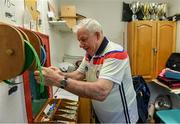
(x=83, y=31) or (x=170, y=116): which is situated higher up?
(x=83, y=31)

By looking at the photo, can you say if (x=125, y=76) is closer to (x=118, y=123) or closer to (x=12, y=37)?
(x=118, y=123)

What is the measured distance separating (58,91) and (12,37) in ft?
6.12

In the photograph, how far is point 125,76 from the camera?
5.01ft

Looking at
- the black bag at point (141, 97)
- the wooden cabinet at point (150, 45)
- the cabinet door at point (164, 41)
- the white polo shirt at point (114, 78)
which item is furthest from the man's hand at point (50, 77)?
the cabinet door at point (164, 41)

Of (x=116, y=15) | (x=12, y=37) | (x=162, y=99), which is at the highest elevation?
(x=116, y=15)

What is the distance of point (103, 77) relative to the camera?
50.9 inches

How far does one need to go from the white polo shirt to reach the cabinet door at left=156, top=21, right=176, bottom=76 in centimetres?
204

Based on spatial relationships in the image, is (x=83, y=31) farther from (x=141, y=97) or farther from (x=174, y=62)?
(x=174, y=62)

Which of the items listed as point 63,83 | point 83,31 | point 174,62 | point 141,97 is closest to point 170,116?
point 174,62

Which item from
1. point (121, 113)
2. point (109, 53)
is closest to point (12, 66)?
point (109, 53)

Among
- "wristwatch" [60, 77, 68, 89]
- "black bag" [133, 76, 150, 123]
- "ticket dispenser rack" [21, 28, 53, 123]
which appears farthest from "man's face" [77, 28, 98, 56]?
"black bag" [133, 76, 150, 123]

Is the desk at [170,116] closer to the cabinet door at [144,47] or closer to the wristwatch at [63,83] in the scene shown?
the cabinet door at [144,47]

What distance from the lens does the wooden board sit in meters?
0.71

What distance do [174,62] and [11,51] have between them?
3.00m
